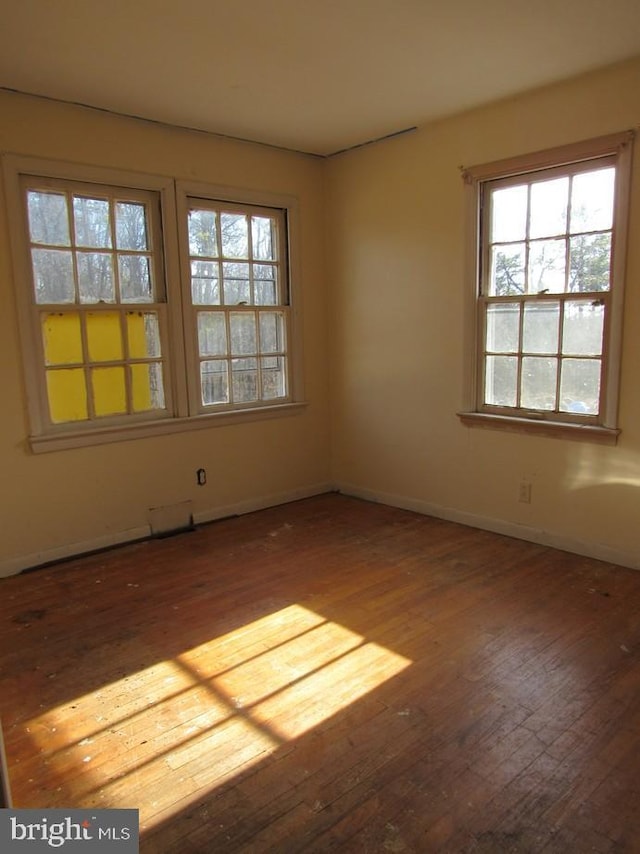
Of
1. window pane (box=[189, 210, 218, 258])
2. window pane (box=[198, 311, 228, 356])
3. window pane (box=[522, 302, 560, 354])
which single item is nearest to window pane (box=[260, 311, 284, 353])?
window pane (box=[198, 311, 228, 356])

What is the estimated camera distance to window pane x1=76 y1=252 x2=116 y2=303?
3.65 m

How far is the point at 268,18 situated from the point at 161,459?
8.67 ft

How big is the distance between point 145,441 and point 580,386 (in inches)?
109

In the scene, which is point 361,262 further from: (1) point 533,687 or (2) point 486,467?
(1) point 533,687

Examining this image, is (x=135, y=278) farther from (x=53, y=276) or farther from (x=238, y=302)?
(x=238, y=302)


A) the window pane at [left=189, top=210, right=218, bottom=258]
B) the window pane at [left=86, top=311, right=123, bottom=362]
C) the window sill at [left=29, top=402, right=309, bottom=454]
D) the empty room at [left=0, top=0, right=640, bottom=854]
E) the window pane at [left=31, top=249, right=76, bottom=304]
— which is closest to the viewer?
the empty room at [left=0, top=0, right=640, bottom=854]

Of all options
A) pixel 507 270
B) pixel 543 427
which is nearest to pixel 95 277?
pixel 507 270

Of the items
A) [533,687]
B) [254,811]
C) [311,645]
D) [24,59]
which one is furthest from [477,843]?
[24,59]

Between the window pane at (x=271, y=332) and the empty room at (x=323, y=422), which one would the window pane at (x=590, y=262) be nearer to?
the empty room at (x=323, y=422)

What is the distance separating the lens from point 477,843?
163 cm

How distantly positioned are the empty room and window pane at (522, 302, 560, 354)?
20mm

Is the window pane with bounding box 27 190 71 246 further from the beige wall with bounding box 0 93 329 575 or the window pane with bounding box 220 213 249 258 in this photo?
the window pane with bounding box 220 213 249 258

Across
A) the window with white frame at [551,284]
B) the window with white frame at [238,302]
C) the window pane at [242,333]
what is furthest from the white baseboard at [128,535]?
the window with white frame at [551,284]

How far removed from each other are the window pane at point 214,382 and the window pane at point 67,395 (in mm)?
845
